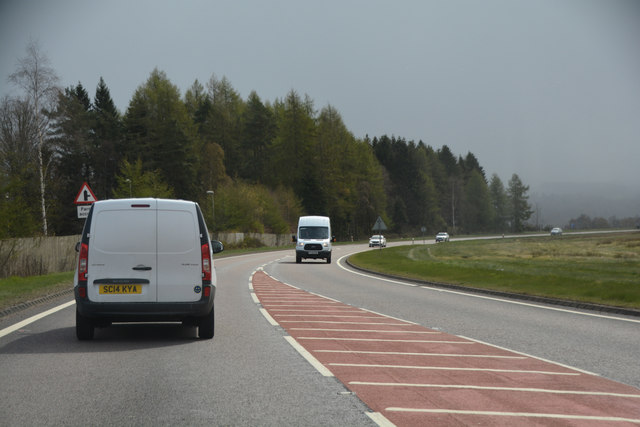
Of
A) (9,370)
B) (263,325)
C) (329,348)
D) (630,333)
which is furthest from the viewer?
(263,325)

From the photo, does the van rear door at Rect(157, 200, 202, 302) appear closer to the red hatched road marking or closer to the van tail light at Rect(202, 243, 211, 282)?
the van tail light at Rect(202, 243, 211, 282)

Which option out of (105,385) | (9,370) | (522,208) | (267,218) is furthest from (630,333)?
(522,208)

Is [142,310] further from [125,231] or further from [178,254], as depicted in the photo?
[125,231]

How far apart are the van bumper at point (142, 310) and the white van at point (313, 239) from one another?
1207 inches

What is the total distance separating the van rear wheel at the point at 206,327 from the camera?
9734mm

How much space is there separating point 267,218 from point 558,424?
78.1 metres

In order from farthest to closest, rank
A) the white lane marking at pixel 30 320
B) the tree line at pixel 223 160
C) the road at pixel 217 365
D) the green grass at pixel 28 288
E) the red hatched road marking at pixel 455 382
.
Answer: the tree line at pixel 223 160 < the green grass at pixel 28 288 < the white lane marking at pixel 30 320 < the road at pixel 217 365 < the red hatched road marking at pixel 455 382

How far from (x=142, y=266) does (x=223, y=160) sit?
9567cm

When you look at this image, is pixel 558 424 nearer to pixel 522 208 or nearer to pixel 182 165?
pixel 182 165

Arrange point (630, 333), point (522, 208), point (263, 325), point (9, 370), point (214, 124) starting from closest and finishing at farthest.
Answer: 1. point (9, 370)
2. point (630, 333)
3. point (263, 325)
4. point (214, 124)
5. point (522, 208)

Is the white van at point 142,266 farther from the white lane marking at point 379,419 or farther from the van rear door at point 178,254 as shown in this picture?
the white lane marking at point 379,419

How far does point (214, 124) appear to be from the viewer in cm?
10275

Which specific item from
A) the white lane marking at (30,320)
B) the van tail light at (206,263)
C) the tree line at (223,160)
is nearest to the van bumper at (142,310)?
the van tail light at (206,263)

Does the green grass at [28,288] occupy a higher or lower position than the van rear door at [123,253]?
lower
